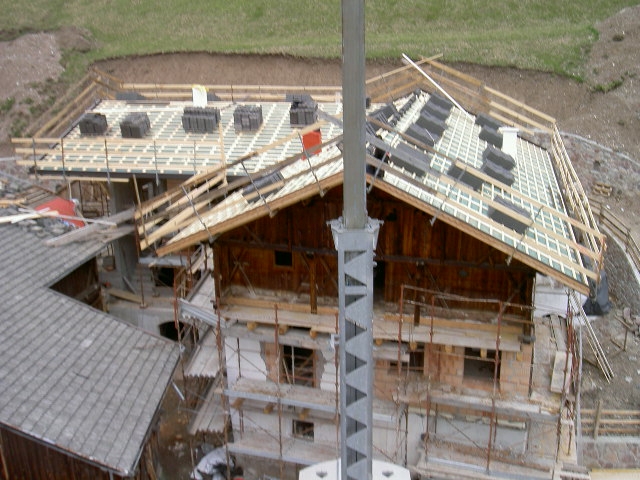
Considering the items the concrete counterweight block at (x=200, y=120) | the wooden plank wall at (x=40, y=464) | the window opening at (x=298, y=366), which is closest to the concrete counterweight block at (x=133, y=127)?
the concrete counterweight block at (x=200, y=120)

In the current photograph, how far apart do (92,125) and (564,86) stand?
33.0m

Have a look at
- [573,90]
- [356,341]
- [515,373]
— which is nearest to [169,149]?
[515,373]

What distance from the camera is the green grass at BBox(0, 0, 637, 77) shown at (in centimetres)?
5122

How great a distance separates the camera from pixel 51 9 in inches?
2820

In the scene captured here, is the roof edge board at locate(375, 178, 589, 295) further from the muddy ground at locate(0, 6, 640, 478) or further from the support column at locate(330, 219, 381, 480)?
the muddy ground at locate(0, 6, 640, 478)

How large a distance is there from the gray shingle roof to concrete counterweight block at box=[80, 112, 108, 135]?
7283mm

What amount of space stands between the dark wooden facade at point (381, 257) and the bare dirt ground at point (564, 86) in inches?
435

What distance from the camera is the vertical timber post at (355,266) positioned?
691 centimetres

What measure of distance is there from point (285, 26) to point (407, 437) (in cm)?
5224

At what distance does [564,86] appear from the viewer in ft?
150

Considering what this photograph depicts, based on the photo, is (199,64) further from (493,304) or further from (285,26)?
(493,304)

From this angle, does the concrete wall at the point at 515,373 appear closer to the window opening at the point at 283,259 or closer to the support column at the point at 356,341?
the window opening at the point at 283,259

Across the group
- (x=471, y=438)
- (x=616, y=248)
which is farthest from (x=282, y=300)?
(x=616, y=248)

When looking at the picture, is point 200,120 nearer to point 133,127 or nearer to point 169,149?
point 169,149
